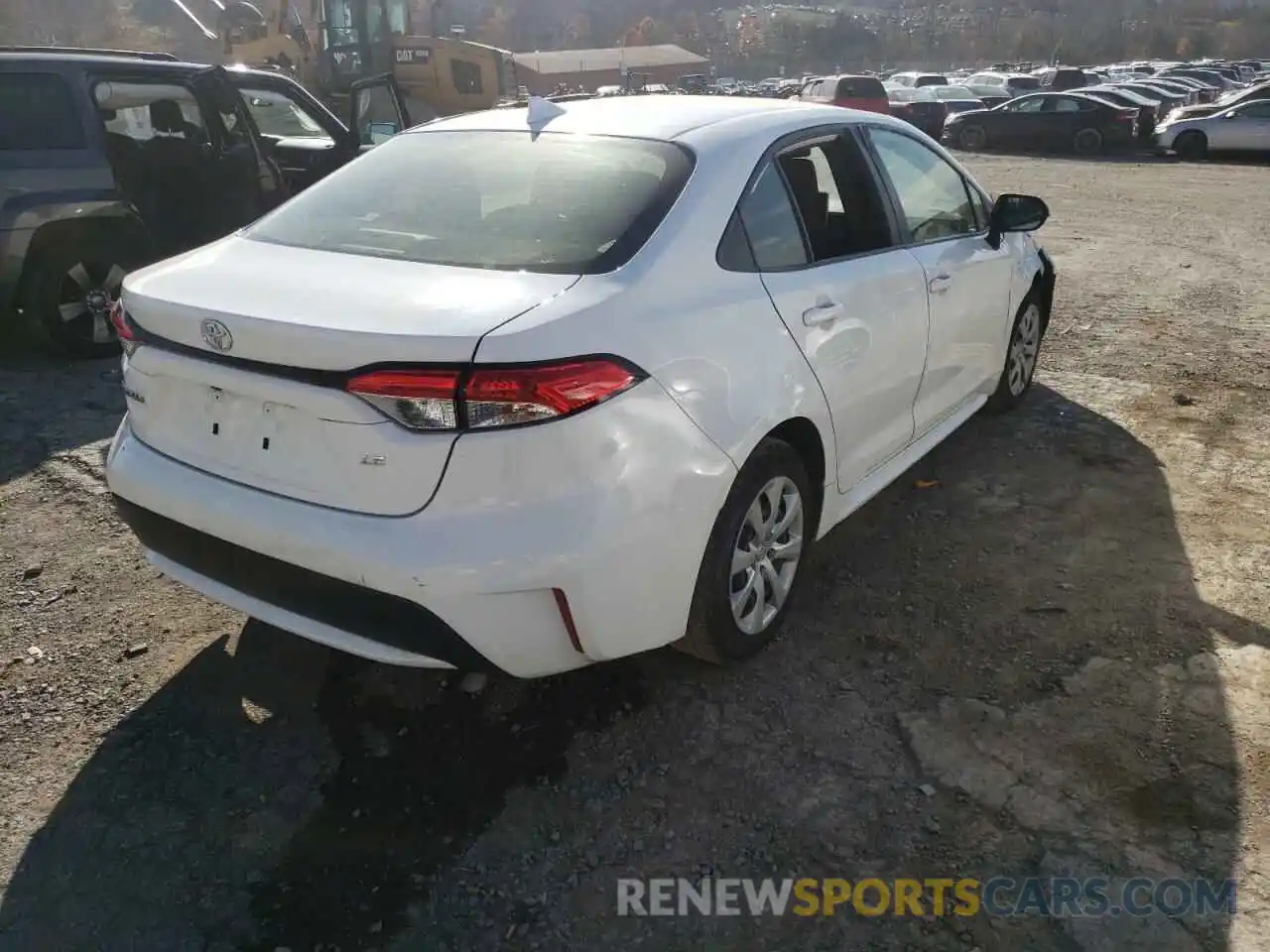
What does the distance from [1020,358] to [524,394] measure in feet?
12.2

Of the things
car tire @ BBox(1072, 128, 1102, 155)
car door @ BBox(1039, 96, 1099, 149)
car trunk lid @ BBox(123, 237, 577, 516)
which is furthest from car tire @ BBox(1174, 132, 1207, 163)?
car trunk lid @ BBox(123, 237, 577, 516)

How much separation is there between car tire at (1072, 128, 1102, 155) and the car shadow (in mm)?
21278

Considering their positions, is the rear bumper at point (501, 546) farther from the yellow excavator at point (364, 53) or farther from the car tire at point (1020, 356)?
the yellow excavator at point (364, 53)

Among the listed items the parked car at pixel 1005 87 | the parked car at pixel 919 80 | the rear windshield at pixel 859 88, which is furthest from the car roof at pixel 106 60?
the parked car at pixel 919 80

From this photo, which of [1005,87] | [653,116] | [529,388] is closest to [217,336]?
[529,388]

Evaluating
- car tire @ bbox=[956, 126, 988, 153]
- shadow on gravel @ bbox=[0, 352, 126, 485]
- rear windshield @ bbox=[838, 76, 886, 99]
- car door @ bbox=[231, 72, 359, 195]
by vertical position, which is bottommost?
car tire @ bbox=[956, 126, 988, 153]

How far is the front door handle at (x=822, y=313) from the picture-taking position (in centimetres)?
300

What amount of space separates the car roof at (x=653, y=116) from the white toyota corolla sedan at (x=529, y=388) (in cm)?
2

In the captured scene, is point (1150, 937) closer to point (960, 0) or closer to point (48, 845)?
point (48, 845)

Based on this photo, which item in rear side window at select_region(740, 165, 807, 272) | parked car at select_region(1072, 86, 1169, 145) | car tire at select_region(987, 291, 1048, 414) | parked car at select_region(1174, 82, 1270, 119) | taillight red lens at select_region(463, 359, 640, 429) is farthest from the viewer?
parked car at select_region(1072, 86, 1169, 145)

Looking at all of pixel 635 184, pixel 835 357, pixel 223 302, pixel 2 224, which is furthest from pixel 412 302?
pixel 2 224

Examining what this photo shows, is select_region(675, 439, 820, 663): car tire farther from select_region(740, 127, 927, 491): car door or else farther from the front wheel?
the front wheel

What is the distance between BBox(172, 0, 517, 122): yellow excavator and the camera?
53.5ft

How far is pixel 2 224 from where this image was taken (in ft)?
18.2
